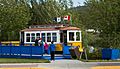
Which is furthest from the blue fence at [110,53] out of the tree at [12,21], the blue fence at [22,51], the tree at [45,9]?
the tree at [45,9]

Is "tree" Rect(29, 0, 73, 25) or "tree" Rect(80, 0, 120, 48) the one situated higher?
"tree" Rect(29, 0, 73, 25)

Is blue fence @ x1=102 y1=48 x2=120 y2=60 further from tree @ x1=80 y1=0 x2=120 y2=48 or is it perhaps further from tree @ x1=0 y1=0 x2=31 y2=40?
tree @ x1=0 y1=0 x2=31 y2=40

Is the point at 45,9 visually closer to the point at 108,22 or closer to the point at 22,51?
the point at 108,22

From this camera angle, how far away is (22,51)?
30.5 meters

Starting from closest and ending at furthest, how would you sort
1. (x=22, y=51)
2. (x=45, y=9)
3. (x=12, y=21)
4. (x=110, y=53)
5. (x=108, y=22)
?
(x=110, y=53)
(x=22, y=51)
(x=108, y=22)
(x=12, y=21)
(x=45, y=9)

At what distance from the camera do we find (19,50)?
100 feet

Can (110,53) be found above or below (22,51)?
below

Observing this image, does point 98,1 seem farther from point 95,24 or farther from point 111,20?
point 111,20

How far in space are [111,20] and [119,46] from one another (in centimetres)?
352

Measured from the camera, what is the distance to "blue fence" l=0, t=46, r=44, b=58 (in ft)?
96.5

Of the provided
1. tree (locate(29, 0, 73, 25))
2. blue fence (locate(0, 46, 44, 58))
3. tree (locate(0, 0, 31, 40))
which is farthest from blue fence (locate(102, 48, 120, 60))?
tree (locate(29, 0, 73, 25))

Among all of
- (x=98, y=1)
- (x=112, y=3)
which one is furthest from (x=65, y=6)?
(x=112, y=3)

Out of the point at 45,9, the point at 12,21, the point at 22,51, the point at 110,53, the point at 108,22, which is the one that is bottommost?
the point at 110,53

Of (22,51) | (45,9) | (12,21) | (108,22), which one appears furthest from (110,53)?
(45,9)
